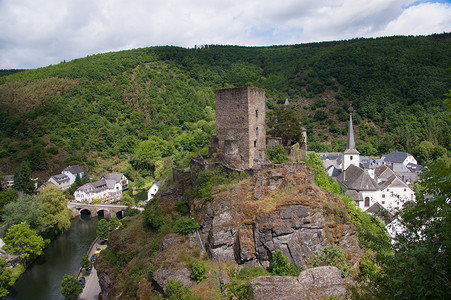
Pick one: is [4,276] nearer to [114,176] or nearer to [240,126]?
Answer: [240,126]

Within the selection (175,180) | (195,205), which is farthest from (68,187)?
(195,205)

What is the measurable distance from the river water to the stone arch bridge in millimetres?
4407

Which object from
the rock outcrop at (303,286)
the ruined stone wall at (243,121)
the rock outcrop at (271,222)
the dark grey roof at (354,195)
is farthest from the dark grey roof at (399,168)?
the rock outcrop at (303,286)

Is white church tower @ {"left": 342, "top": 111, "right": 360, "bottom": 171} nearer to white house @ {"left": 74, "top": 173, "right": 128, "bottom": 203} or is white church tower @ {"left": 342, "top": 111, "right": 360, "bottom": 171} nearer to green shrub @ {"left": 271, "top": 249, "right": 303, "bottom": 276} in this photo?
green shrub @ {"left": 271, "top": 249, "right": 303, "bottom": 276}

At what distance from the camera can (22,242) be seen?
3541 centimetres

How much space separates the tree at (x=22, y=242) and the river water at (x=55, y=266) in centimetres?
212

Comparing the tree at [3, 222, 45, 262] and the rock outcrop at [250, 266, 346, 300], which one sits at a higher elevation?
the rock outcrop at [250, 266, 346, 300]

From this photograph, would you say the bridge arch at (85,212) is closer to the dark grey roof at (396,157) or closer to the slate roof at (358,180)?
the slate roof at (358,180)

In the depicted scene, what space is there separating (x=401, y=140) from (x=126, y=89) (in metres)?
81.5

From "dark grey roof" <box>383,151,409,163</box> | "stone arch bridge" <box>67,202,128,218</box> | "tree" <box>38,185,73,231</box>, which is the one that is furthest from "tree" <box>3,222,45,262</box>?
"dark grey roof" <box>383,151,409,163</box>

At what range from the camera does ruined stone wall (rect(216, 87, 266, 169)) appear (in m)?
23.4

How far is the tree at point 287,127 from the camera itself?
90.9ft

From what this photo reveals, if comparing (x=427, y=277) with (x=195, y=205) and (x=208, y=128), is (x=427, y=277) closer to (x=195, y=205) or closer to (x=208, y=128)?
(x=195, y=205)

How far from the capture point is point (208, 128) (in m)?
85.0
